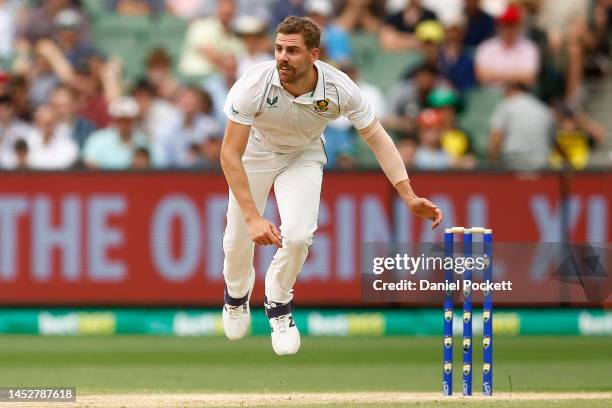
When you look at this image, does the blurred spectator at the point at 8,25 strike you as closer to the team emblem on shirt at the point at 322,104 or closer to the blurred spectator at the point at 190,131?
the blurred spectator at the point at 190,131

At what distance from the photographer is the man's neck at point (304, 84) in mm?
8039

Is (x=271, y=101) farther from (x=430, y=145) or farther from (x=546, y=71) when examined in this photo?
(x=546, y=71)

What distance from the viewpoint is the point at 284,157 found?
8.55 meters

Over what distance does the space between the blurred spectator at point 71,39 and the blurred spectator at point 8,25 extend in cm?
60

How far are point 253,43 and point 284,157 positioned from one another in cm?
600

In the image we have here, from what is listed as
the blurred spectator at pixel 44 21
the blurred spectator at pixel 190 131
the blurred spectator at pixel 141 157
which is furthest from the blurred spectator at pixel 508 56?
the blurred spectator at pixel 44 21

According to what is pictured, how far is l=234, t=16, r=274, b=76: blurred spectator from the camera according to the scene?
565 inches

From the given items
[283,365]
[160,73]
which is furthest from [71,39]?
[283,365]

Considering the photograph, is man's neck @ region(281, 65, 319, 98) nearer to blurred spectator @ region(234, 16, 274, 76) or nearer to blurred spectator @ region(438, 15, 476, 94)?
blurred spectator @ region(234, 16, 274, 76)

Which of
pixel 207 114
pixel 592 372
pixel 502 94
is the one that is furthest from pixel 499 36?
pixel 592 372

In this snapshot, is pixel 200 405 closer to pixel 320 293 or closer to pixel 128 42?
pixel 320 293

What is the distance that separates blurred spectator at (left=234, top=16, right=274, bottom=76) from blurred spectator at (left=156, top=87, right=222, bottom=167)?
2.27ft

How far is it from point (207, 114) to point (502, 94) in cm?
311

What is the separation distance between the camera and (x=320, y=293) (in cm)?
1206
